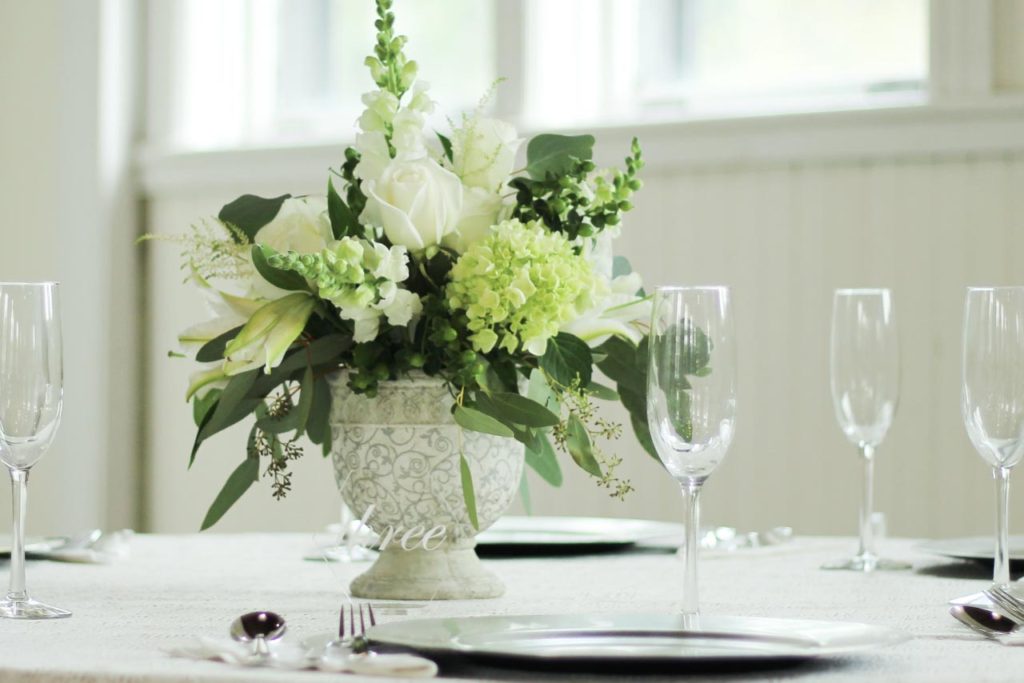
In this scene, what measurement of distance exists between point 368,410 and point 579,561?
40cm

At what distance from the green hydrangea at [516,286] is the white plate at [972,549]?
1.60 ft

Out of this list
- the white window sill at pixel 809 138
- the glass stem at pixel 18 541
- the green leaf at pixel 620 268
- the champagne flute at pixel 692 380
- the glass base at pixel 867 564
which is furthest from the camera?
the white window sill at pixel 809 138

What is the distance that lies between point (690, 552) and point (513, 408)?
0.19 m

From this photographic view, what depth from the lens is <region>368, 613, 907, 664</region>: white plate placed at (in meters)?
0.70

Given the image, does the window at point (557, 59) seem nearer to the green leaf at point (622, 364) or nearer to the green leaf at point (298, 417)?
the green leaf at point (622, 364)

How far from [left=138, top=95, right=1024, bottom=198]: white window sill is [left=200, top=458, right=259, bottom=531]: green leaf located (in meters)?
1.74

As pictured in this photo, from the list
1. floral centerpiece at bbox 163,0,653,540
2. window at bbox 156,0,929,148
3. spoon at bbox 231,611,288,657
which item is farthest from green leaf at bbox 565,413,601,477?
window at bbox 156,0,929,148

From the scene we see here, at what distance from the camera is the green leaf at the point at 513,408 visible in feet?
3.30

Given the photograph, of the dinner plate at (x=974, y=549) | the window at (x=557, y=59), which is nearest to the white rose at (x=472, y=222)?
the dinner plate at (x=974, y=549)

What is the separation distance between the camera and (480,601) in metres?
1.07

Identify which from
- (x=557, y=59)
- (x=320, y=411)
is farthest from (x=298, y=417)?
(x=557, y=59)

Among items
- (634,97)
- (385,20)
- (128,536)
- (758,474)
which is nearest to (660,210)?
(634,97)

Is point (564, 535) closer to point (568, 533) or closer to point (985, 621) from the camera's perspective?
point (568, 533)

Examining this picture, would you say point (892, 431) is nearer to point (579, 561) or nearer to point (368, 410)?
point (579, 561)
